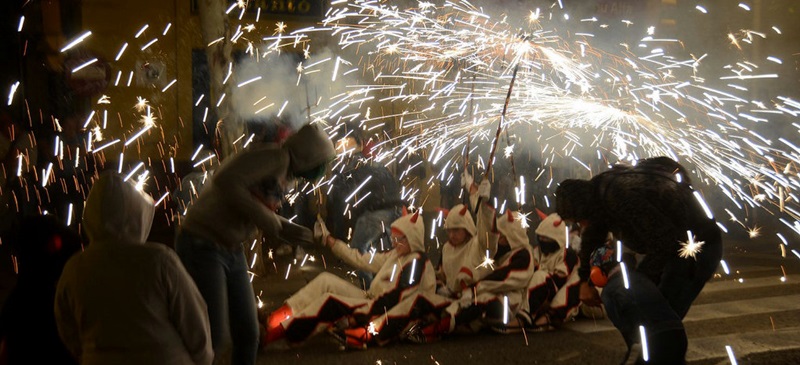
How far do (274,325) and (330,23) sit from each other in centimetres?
867

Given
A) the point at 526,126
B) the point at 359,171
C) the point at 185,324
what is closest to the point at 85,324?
the point at 185,324

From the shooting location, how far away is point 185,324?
309 cm

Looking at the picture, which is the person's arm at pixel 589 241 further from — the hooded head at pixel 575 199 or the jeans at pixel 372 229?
the jeans at pixel 372 229

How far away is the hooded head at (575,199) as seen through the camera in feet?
15.2

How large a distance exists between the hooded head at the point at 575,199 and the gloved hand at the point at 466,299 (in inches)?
86.3

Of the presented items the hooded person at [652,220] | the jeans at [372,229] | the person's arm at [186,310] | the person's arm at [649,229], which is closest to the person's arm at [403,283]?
the jeans at [372,229]

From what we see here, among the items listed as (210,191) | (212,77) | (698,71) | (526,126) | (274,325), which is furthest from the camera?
(698,71)

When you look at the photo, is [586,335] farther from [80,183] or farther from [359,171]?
[80,183]

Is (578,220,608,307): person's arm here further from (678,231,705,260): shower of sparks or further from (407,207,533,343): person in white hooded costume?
(407,207,533,343): person in white hooded costume

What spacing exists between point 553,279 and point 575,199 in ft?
9.33

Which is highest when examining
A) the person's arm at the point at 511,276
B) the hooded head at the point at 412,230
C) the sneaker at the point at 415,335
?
the hooded head at the point at 412,230

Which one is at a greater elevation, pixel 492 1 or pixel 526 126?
pixel 492 1

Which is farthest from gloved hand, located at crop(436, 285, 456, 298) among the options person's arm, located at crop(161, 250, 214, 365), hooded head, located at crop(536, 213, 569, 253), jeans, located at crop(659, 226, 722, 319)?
person's arm, located at crop(161, 250, 214, 365)

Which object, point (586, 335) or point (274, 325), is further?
point (586, 335)
